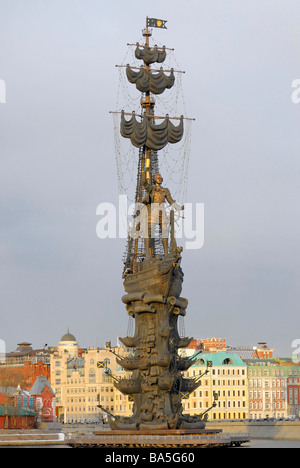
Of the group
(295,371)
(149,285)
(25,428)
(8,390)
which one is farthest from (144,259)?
(295,371)

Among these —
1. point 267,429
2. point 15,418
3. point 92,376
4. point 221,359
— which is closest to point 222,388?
point 221,359

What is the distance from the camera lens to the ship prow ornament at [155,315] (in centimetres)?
8681

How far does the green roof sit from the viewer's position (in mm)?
169500

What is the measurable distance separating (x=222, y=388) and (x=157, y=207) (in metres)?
85.0

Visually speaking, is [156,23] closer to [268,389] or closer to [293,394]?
[268,389]

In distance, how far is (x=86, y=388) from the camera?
191m

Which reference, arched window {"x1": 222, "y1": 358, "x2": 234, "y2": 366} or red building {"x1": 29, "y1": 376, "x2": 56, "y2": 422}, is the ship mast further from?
arched window {"x1": 222, "y1": 358, "x2": 234, "y2": 366}

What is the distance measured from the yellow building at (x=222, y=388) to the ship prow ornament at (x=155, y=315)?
258ft

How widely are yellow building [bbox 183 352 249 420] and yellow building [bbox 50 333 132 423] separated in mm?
15313

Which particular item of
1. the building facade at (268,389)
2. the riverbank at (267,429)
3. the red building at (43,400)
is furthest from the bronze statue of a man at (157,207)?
the building facade at (268,389)

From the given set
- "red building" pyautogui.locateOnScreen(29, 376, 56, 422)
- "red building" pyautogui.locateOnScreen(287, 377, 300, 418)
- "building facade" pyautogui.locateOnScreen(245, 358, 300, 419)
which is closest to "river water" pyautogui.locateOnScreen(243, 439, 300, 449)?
"red building" pyautogui.locateOnScreen(29, 376, 56, 422)

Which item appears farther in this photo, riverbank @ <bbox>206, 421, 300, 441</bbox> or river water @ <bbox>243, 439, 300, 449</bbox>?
riverbank @ <bbox>206, 421, 300, 441</bbox>

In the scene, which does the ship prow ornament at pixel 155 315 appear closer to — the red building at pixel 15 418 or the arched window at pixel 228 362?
the red building at pixel 15 418
